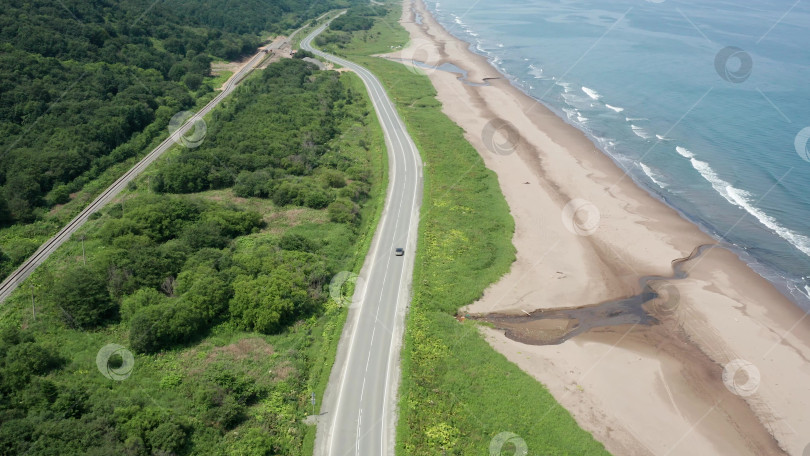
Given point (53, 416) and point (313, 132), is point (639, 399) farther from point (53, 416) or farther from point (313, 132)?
point (313, 132)

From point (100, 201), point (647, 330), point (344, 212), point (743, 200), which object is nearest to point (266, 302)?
point (344, 212)

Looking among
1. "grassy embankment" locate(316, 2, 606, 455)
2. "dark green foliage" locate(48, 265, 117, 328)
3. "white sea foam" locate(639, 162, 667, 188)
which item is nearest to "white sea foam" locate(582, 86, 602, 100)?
"white sea foam" locate(639, 162, 667, 188)

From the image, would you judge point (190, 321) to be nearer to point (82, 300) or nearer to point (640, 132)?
point (82, 300)

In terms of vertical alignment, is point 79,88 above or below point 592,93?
below

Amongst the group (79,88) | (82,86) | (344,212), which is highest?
(82,86)

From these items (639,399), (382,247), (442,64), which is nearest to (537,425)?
(639,399)

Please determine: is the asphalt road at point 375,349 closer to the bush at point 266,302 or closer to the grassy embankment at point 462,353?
the grassy embankment at point 462,353
